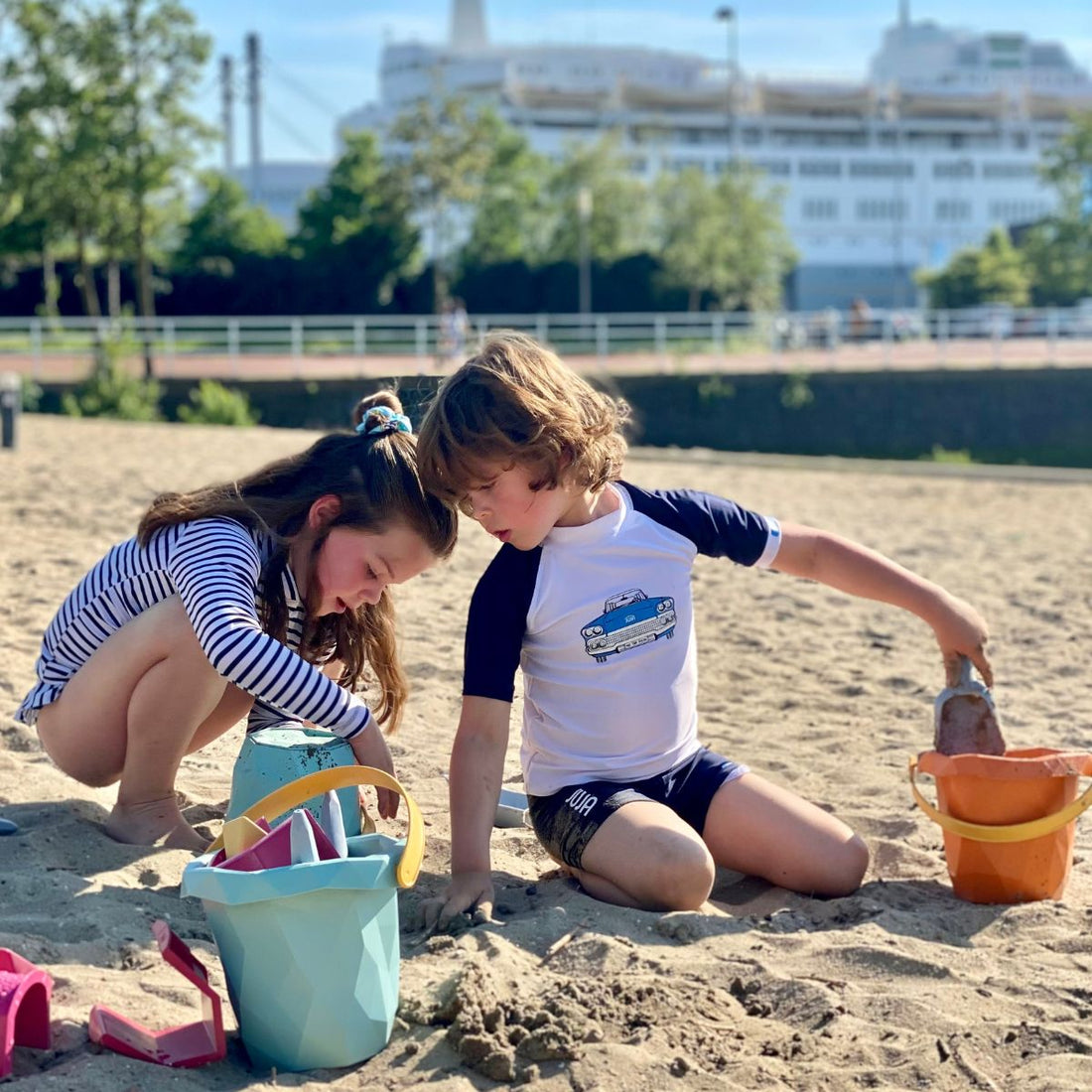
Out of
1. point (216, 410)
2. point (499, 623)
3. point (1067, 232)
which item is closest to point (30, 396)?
point (216, 410)

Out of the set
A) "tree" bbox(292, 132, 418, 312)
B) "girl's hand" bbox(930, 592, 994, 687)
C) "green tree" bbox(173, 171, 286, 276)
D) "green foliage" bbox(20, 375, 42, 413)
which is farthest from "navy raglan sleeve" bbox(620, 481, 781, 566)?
"tree" bbox(292, 132, 418, 312)

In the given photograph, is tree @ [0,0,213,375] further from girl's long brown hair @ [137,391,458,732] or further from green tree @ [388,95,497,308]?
girl's long brown hair @ [137,391,458,732]

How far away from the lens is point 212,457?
11406mm

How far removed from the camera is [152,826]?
2.98 metres

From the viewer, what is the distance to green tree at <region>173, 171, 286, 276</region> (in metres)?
36.6

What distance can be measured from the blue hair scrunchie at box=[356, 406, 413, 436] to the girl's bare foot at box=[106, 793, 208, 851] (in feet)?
2.86

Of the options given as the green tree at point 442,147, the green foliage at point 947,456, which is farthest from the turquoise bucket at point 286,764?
the green tree at point 442,147

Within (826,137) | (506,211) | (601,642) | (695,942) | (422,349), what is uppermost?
(826,137)

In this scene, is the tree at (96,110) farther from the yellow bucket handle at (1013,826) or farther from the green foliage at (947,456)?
the yellow bucket handle at (1013,826)

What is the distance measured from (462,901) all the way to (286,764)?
0.46 metres

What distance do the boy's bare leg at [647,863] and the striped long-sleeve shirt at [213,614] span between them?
1.78ft

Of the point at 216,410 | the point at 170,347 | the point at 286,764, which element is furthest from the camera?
the point at 170,347

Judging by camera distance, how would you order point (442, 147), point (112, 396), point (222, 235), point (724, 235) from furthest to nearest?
point (724, 235) → point (222, 235) → point (442, 147) → point (112, 396)

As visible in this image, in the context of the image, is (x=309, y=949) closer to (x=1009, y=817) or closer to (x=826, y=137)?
(x=1009, y=817)
